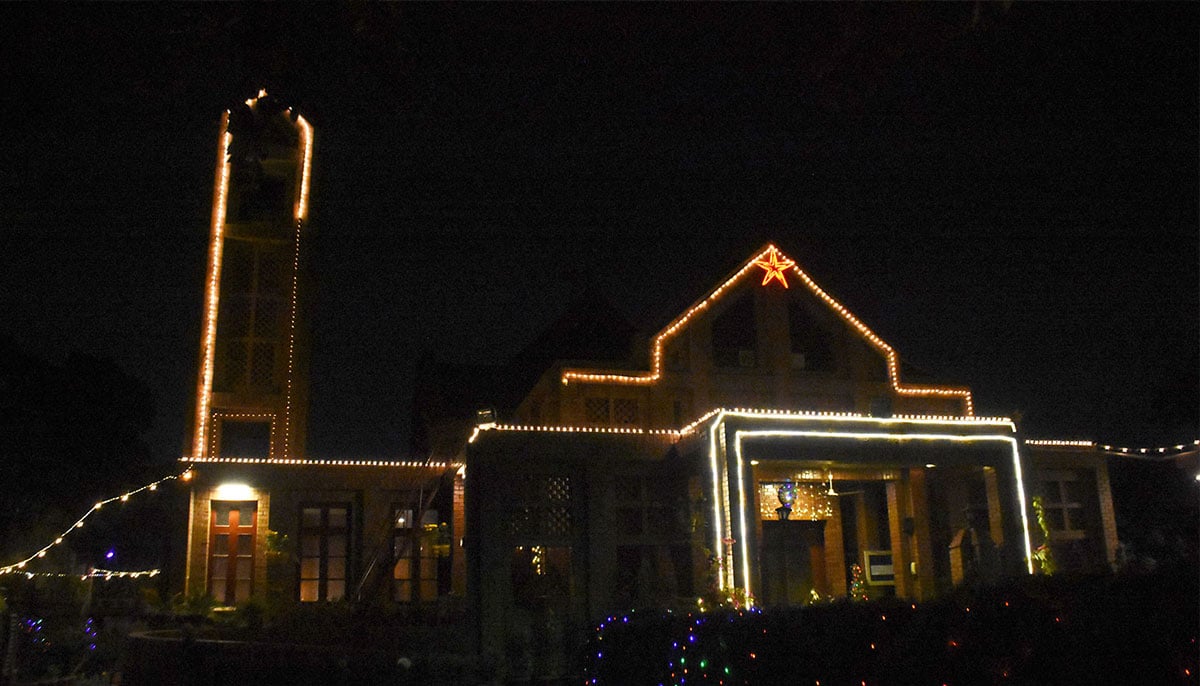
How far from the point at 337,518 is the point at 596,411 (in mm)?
5897

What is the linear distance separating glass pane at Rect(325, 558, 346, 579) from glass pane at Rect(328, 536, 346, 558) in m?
0.11

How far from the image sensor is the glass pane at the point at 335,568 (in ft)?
65.4

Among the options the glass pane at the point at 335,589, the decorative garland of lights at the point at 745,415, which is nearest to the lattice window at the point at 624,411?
the decorative garland of lights at the point at 745,415

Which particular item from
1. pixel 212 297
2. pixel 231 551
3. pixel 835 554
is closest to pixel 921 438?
pixel 835 554

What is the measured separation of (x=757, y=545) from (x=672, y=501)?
269 centimetres

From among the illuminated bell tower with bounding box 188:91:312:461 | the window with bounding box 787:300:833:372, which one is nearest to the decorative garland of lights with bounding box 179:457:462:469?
the illuminated bell tower with bounding box 188:91:312:461

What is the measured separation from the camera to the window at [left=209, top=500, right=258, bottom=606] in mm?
18875

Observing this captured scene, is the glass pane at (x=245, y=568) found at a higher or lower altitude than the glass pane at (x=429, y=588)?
higher

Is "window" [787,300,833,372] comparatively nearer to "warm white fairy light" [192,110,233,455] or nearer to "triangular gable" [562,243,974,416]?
"triangular gable" [562,243,974,416]

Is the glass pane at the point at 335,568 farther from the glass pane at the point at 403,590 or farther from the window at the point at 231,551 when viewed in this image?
the window at the point at 231,551

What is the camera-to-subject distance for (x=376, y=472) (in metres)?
20.2

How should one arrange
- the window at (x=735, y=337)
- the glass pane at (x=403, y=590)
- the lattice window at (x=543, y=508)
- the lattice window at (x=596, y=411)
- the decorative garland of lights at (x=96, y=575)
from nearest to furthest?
the lattice window at (x=543, y=508) < the decorative garland of lights at (x=96, y=575) < the lattice window at (x=596, y=411) < the glass pane at (x=403, y=590) < the window at (x=735, y=337)

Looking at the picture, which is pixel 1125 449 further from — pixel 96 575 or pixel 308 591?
pixel 96 575

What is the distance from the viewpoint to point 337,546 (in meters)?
20.0
